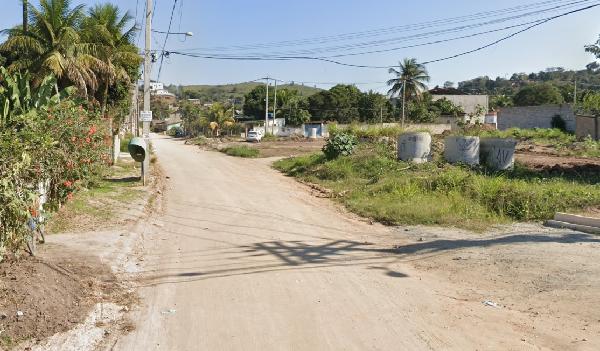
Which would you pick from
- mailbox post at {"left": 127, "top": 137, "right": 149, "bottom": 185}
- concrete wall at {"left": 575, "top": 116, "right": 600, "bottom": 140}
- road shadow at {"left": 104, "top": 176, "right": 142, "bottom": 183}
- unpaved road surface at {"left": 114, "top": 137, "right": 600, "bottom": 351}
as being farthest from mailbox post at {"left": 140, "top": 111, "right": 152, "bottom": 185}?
concrete wall at {"left": 575, "top": 116, "right": 600, "bottom": 140}

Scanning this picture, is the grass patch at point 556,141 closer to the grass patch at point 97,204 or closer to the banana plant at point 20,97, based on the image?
the grass patch at point 97,204

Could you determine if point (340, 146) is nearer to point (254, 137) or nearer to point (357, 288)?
point (357, 288)

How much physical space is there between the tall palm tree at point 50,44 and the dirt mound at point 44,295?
1588 centimetres

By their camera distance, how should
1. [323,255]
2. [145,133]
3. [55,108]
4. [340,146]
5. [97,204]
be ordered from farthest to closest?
[340,146] → [145,133] → [97,204] → [55,108] → [323,255]

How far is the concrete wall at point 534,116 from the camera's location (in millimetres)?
51188

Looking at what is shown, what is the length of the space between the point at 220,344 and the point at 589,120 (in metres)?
39.9

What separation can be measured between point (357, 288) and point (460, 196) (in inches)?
296

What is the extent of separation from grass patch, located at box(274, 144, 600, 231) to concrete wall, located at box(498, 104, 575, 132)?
35186mm

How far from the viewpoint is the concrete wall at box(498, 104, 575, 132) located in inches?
2015

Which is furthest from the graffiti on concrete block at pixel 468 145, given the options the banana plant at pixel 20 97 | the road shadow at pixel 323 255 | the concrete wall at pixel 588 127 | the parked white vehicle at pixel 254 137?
the parked white vehicle at pixel 254 137

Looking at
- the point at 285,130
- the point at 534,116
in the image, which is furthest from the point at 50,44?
the point at 285,130

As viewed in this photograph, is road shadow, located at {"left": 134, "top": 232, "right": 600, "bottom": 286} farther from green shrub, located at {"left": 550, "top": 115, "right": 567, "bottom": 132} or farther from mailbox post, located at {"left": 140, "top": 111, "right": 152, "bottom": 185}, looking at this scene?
Answer: green shrub, located at {"left": 550, "top": 115, "right": 567, "bottom": 132}

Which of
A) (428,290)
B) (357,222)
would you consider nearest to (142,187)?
(357,222)

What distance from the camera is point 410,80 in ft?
233
